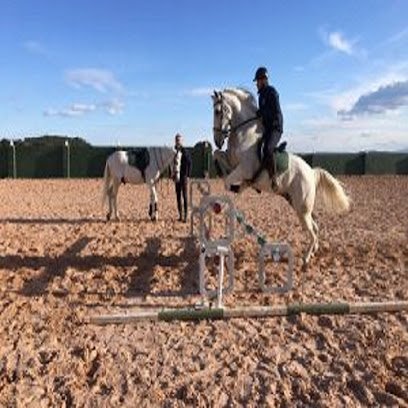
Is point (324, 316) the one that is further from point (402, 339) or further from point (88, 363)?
point (88, 363)

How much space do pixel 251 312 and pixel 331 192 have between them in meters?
3.54

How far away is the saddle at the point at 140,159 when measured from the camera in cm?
1381

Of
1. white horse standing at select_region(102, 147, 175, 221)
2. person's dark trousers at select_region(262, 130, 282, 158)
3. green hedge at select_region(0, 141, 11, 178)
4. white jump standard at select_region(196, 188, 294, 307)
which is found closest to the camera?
white jump standard at select_region(196, 188, 294, 307)

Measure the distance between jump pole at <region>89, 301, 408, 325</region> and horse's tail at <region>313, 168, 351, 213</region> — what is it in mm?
2887

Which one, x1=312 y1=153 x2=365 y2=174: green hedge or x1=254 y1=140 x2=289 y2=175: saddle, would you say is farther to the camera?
x1=312 y1=153 x2=365 y2=174: green hedge

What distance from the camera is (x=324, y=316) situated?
18.7 ft

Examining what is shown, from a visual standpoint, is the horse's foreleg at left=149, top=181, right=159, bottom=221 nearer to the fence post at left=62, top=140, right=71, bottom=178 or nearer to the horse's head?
the horse's head

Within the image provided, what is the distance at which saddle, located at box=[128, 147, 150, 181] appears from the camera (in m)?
13.8

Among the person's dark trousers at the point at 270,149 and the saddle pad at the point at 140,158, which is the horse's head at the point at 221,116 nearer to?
the person's dark trousers at the point at 270,149

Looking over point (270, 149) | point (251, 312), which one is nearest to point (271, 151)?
point (270, 149)

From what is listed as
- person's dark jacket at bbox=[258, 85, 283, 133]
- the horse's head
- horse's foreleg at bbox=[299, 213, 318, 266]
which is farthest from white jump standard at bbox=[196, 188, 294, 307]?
person's dark jacket at bbox=[258, 85, 283, 133]

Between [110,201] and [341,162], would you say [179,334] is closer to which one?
[110,201]

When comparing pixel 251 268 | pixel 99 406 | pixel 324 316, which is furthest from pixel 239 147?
pixel 99 406

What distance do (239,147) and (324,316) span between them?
2.98 m
